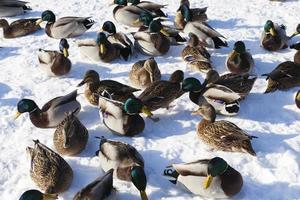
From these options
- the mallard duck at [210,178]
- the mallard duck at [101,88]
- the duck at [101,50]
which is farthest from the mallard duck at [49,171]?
the duck at [101,50]

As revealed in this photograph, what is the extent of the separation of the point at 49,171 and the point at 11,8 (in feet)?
21.0

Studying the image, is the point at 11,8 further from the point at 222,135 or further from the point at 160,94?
the point at 222,135

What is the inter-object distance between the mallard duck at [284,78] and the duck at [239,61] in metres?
0.53

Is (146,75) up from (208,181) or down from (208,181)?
down

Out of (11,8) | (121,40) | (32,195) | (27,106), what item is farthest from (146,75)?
(11,8)

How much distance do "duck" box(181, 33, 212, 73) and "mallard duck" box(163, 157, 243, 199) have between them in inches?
122

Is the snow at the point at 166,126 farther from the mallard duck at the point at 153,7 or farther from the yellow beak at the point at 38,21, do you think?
the mallard duck at the point at 153,7

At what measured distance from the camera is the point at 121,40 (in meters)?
9.71

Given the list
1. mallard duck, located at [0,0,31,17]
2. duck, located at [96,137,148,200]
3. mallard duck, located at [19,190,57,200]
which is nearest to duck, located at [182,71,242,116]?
duck, located at [96,137,148,200]

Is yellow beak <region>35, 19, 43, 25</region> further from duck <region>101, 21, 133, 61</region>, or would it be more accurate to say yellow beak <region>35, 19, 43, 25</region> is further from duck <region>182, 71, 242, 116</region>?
duck <region>182, 71, 242, 116</region>

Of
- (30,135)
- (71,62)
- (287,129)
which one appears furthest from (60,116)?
(287,129)

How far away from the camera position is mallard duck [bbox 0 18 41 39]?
10570mm

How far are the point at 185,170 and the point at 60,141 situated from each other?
186 cm

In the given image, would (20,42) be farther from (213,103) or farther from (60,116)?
(213,103)
